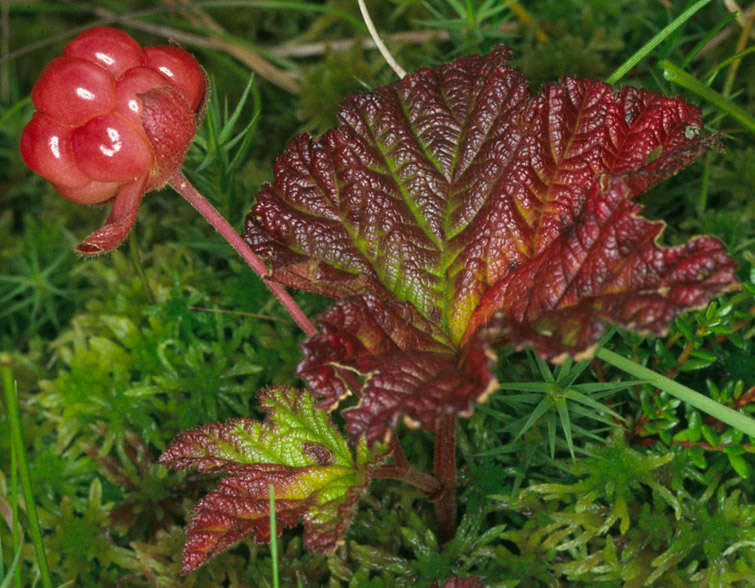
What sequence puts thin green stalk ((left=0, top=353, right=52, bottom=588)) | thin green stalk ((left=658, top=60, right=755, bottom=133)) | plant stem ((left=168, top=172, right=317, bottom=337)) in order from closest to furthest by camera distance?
thin green stalk ((left=0, top=353, right=52, bottom=588)), plant stem ((left=168, top=172, right=317, bottom=337)), thin green stalk ((left=658, top=60, right=755, bottom=133))

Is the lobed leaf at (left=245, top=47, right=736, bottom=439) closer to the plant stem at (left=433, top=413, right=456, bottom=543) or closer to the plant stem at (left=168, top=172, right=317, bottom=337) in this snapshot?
the plant stem at (left=168, top=172, right=317, bottom=337)

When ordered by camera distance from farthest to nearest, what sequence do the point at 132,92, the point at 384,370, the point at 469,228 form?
the point at 469,228 < the point at 132,92 < the point at 384,370

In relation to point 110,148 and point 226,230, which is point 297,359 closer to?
point 226,230

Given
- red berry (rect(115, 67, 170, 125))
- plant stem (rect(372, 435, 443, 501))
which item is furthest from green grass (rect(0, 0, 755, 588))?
red berry (rect(115, 67, 170, 125))

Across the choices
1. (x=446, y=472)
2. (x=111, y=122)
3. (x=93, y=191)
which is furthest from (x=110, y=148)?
(x=446, y=472)

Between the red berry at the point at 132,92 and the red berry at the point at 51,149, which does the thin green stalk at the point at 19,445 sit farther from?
the red berry at the point at 132,92

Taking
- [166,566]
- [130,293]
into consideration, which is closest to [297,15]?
[130,293]

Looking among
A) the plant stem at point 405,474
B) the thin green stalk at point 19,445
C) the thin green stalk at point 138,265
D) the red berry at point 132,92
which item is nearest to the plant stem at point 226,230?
the red berry at point 132,92
